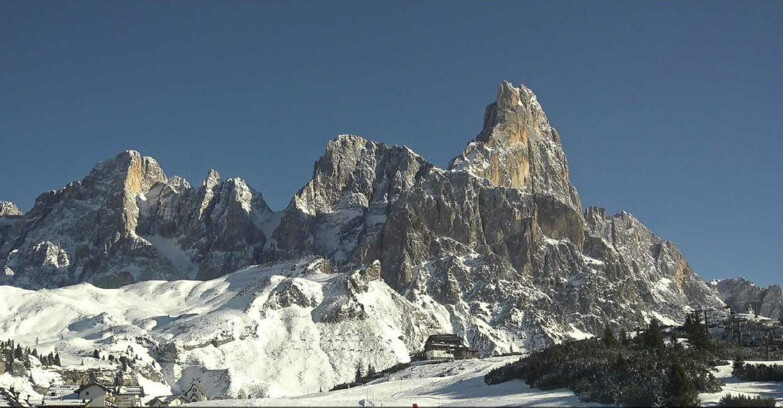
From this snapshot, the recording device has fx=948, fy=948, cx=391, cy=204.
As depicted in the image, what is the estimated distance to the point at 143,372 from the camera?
190 meters

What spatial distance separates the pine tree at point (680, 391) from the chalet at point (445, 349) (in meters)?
100

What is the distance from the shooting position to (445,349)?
180m

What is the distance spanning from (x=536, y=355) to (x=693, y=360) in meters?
17.3

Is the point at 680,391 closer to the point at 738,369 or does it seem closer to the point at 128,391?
the point at 738,369

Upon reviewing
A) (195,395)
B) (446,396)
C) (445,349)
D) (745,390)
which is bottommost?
(745,390)

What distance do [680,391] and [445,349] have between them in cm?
11714

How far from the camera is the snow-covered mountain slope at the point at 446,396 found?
70812 millimetres

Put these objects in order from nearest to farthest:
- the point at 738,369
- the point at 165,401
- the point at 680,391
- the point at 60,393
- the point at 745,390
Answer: the point at 680,391, the point at 745,390, the point at 738,369, the point at 165,401, the point at 60,393

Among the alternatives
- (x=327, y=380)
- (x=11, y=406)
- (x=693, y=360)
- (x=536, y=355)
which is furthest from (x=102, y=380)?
(x=693, y=360)

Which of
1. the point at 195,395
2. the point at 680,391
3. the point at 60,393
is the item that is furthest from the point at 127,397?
the point at 680,391

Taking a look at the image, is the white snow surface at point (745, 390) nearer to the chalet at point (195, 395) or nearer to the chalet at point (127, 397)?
the chalet at point (127, 397)

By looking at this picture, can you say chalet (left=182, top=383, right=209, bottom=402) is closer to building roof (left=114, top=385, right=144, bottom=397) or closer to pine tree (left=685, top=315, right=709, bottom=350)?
building roof (left=114, top=385, right=144, bottom=397)

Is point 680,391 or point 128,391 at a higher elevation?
point 128,391

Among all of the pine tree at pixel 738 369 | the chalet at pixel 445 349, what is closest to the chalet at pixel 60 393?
the chalet at pixel 445 349
